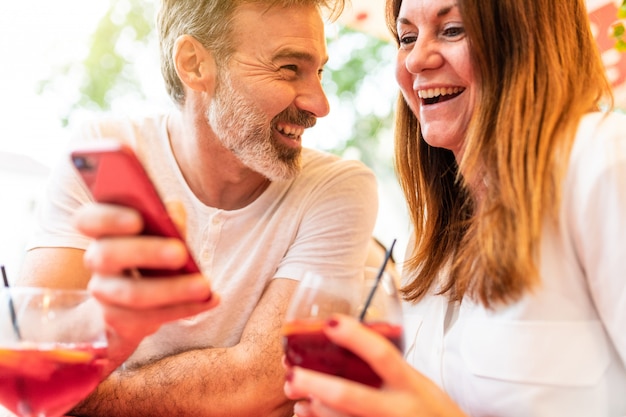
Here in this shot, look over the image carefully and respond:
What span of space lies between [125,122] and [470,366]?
159cm

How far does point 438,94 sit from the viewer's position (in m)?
1.66

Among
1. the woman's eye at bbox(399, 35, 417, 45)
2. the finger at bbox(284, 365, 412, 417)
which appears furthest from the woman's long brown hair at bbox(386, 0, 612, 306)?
the finger at bbox(284, 365, 412, 417)

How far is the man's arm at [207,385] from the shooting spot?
1863mm

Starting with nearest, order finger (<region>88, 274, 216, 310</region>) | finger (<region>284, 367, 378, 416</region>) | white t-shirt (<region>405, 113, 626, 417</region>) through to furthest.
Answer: finger (<region>284, 367, 378, 416</region>), finger (<region>88, 274, 216, 310</region>), white t-shirt (<region>405, 113, 626, 417</region>)

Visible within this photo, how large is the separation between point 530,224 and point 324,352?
0.54 meters

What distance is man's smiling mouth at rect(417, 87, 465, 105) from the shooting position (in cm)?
165

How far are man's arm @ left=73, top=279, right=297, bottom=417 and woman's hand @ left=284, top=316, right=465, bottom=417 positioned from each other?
0.97 metres

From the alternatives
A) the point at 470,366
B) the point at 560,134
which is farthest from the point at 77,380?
the point at 560,134

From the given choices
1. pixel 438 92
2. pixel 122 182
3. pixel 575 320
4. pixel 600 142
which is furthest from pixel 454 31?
pixel 122 182

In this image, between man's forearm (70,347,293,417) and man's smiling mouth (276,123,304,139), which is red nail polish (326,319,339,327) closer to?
man's forearm (70,347,293,417)

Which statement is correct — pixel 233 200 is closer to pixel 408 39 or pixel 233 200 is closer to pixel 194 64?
pixel 194 64

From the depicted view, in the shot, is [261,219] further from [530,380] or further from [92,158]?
[92,158]

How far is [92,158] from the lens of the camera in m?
0.91

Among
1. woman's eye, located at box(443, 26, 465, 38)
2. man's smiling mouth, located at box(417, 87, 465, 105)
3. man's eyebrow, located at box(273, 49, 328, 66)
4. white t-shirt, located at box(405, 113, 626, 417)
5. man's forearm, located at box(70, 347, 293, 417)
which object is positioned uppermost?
man's eyebrow, located at box(273, 49, 328, 66)
